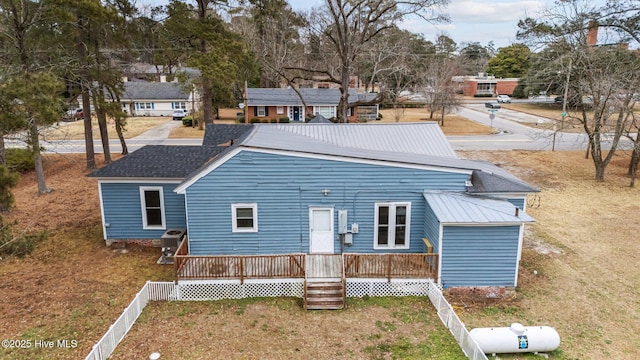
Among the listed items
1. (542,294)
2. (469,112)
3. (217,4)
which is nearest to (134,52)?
(217,4)

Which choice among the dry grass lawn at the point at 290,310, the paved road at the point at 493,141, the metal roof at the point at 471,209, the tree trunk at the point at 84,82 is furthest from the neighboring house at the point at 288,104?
the metal roof at the point at 471,209

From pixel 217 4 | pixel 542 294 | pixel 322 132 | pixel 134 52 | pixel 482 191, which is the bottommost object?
pixel 542 294

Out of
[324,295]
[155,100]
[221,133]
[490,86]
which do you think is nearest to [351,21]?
[221,133]

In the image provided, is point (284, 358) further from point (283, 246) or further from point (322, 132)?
point (322, 132)

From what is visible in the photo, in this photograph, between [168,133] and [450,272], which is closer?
[450,272]

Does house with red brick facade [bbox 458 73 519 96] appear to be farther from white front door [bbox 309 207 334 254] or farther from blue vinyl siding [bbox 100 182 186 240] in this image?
blue vinyl siding [bbox 100 182 186 240]

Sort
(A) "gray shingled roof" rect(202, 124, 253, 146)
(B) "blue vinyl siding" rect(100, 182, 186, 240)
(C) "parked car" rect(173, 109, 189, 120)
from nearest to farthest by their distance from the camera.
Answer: (B) "blue vinyl siding" rect(100, 182, 186, 240)
(A) "gray shingled roof" rect(202, 124, 253, 146)
(C) "parked car" rect(173, 109, 189, 120)

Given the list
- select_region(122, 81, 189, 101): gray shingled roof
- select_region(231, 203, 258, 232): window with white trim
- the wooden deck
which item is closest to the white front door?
the wooden deck
